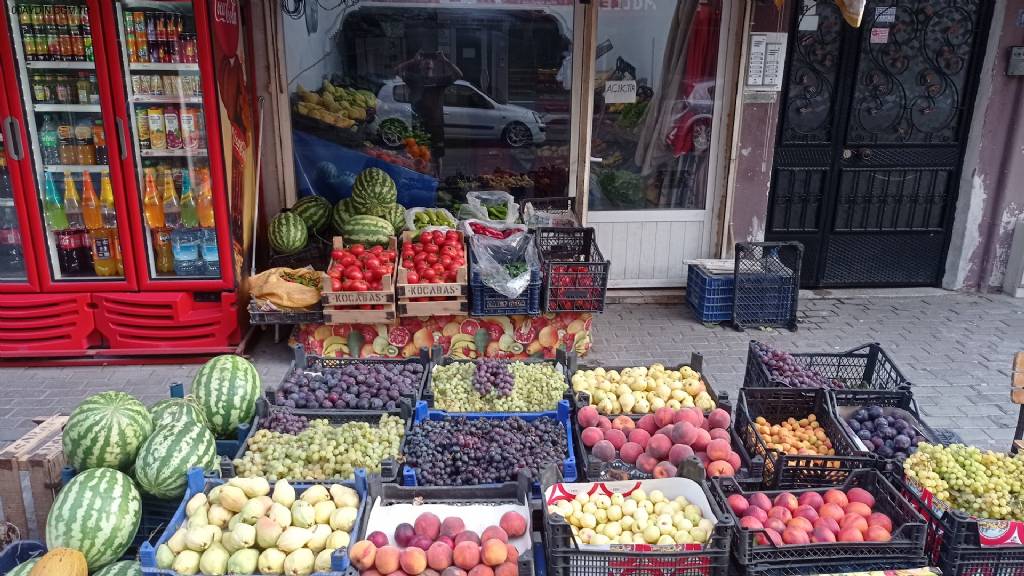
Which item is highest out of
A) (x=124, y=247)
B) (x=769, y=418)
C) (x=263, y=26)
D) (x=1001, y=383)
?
(x=263, y=26)

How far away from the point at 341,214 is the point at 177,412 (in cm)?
349

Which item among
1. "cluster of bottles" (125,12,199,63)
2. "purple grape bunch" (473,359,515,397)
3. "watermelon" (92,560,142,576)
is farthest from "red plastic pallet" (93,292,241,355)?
"watermelon" (92,560,142,576)

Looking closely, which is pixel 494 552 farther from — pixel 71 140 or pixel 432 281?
pixel 71 140

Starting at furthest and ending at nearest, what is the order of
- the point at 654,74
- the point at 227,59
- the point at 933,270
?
the point at 933,270, the point at 654,74, the point at 227,59

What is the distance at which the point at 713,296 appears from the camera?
23.1 feet

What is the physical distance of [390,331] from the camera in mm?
6031

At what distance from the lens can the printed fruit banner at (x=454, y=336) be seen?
19.8 feet

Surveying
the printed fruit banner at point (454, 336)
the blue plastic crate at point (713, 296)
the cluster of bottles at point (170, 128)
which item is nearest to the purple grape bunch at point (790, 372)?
the printed fruit banner at point (454, 336)

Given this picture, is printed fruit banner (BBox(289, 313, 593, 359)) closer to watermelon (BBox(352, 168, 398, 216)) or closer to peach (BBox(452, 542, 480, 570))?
watermelon (BBox(352, 168, 398, 216))

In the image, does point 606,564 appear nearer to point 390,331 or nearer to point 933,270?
point 390,331

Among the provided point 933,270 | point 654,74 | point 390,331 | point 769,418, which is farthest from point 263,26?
point 933,270

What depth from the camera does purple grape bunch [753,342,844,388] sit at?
4.29 metres

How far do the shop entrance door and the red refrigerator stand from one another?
3.52 meters

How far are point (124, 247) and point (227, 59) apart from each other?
1.68 meters
